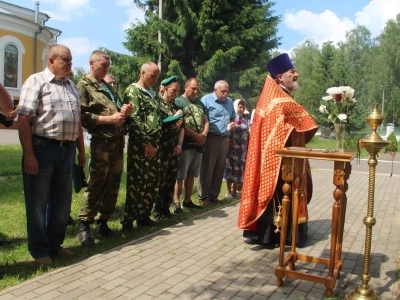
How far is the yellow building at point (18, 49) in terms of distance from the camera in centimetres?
2573

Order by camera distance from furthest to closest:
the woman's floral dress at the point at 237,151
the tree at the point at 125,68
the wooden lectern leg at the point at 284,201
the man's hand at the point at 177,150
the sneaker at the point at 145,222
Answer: the tree at the point at 125,68
the woman's floral dress at the point at 237,151
the man's hand at the point at 177,150
the sneaker at the point at 145,222
the wooden lectern leg at the point at 284,201

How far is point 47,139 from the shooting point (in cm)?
384

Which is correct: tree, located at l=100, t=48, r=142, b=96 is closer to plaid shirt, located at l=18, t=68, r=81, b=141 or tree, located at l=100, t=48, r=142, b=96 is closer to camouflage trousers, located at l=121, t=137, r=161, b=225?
camouflage trousers, located at l=121, t=137, r=161, b=225

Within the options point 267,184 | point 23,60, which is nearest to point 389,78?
point 23,60

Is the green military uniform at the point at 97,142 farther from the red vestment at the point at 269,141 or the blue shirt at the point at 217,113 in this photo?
the blue shirt at the point at 217,113

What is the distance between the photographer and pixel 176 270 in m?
3.98

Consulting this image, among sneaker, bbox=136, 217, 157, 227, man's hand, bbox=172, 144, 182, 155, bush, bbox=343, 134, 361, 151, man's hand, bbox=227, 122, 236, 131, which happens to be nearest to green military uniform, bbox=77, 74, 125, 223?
sneaker, bbox=136, 217, 157, 227

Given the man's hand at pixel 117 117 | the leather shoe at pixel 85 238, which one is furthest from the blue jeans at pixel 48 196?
the man's hand at pixel 117 117

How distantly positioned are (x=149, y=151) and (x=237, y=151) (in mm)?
3181

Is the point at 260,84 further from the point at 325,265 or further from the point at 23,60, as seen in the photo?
the point at 325,265

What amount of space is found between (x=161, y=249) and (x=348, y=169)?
7.04 feet

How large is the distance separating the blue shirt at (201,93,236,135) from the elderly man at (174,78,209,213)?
1.24 feet

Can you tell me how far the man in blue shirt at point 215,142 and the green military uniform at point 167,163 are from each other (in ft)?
3.82

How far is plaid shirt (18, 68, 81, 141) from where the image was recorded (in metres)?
3.70
